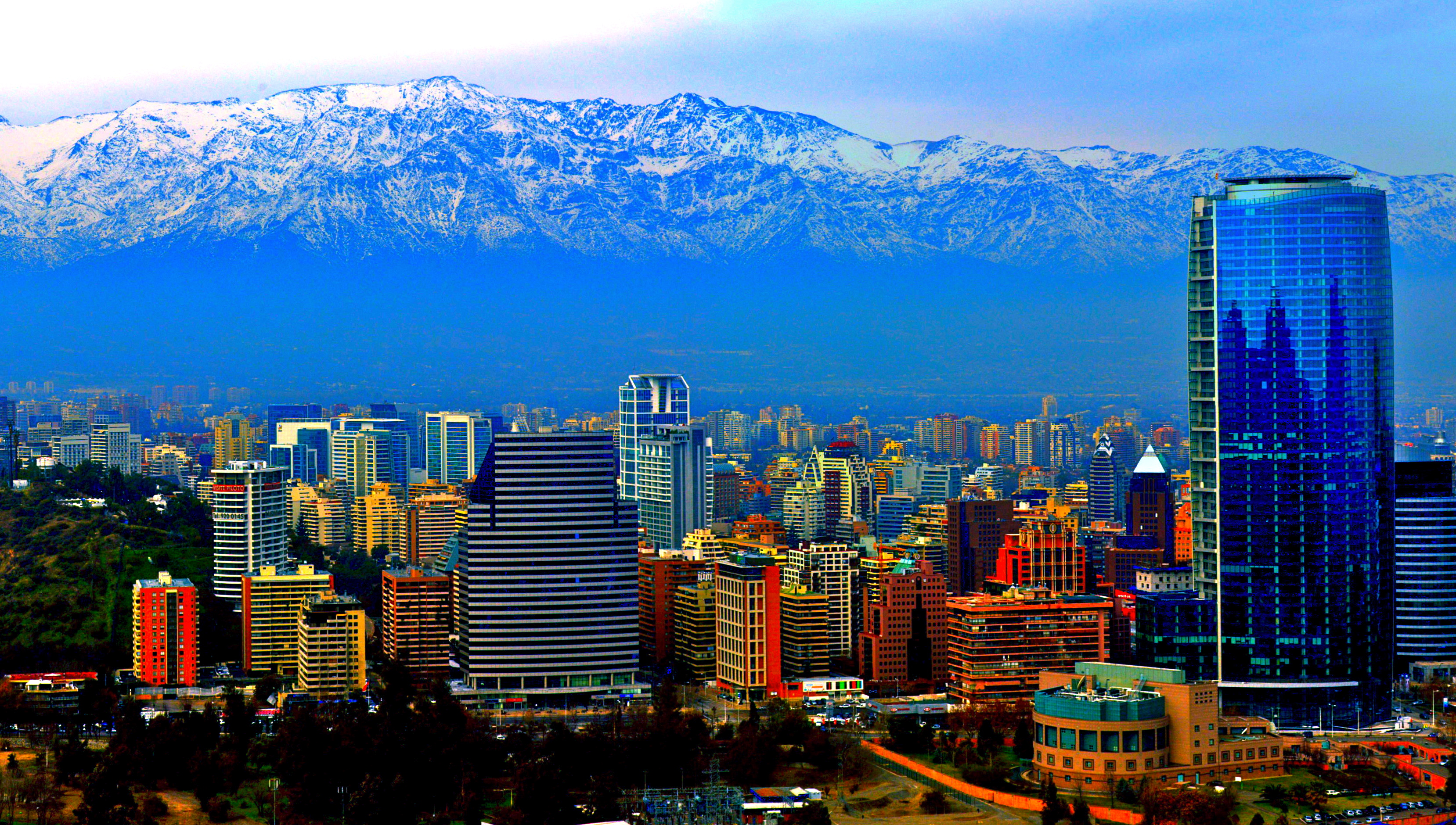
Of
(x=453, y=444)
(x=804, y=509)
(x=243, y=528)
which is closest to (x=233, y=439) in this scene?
(x=453, y=444)

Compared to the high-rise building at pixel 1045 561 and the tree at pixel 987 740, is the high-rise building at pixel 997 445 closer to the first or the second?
the high-rise building at pixel 1045 561

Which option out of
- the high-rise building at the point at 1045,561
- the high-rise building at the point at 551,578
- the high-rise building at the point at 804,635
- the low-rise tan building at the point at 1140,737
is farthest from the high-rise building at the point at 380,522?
the low-rise tan building at the point at 1140,737

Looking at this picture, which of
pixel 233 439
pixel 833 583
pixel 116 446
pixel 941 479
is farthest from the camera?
pixel 233 439

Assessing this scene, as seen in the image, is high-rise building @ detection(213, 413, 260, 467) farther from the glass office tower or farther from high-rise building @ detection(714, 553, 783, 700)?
the glass office tower

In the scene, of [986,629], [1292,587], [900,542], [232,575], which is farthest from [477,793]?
[900,542]

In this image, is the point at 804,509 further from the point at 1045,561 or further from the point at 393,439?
the point at 1045,561

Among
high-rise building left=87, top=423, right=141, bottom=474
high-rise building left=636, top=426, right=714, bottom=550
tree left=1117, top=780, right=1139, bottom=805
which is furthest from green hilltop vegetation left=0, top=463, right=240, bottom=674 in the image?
tree left=1117, top=780, right=1139, bottom=805

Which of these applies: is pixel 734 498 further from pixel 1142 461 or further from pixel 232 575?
pixel 232 575

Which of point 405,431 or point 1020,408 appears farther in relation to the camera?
point 405,431
